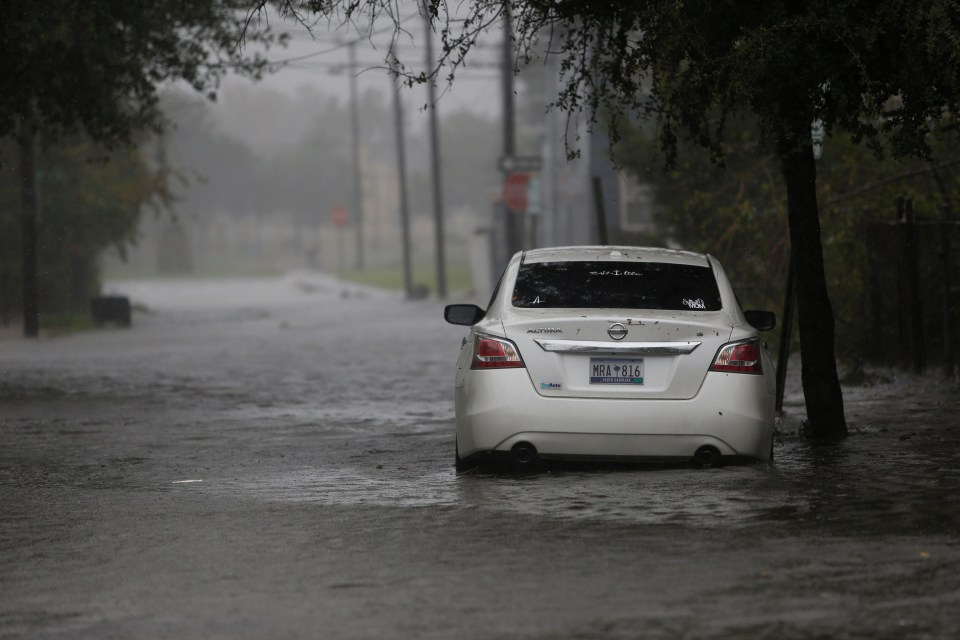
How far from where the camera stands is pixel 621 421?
9586 mm

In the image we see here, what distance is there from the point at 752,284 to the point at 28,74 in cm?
879

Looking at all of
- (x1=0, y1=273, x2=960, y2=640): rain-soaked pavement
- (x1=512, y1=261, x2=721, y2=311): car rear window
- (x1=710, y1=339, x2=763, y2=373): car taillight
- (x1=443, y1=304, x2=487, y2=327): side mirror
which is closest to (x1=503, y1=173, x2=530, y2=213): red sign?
(x1=0, y1=273, x2=960, y2=640): rain-soaked pavement

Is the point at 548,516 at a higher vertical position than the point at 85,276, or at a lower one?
lower

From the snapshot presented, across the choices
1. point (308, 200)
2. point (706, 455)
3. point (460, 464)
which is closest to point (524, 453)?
point (460, 464)

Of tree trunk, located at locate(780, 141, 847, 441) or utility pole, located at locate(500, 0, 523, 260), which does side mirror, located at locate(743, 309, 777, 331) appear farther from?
utility pole, located at locate(500, 0, 523, 260)

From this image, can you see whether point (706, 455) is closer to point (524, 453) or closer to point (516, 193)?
point (524, 453)

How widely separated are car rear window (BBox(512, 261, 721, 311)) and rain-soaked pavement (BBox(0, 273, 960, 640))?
105cm

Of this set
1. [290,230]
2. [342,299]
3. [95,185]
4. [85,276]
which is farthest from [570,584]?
[290,230]

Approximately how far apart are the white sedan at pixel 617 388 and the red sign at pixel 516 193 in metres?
23.0

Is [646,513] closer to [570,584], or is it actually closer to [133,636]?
[570,584]

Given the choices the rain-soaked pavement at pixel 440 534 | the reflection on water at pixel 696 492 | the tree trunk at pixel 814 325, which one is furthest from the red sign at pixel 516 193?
the reflection on water at pixel 696 492

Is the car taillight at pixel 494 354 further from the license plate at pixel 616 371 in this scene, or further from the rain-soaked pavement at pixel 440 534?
the rain-soaked pavement at pixel 440 534

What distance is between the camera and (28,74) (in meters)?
17.0

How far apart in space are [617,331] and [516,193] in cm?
2354
